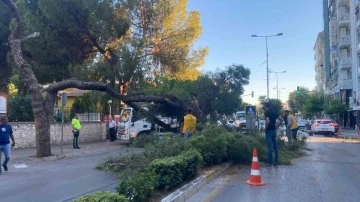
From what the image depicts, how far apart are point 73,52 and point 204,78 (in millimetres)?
8979

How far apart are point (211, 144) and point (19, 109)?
→ 15450 millimetres

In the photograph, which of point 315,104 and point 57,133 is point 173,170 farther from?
point 315,104

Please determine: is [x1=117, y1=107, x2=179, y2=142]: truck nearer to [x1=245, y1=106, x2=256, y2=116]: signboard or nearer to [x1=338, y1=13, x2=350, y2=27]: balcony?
[x1=245, y1=106, x2=256, y2=116]: signboard

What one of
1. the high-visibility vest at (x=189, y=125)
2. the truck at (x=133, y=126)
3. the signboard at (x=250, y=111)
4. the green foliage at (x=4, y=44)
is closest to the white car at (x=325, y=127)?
the signboard at (x=250, y=111)

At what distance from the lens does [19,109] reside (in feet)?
73.7

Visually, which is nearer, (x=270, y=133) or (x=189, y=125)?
(x=270, y=133)

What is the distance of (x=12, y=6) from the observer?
1469cm

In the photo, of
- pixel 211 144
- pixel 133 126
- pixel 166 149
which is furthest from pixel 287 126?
pixel 133 126

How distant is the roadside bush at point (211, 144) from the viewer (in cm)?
1085

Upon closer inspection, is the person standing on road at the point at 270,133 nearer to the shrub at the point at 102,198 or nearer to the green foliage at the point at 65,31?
the shrub at the point at 102,198

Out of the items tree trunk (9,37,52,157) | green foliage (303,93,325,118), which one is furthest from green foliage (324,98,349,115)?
tree trunk (9,37,52,157)

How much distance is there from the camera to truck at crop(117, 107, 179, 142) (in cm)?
2284

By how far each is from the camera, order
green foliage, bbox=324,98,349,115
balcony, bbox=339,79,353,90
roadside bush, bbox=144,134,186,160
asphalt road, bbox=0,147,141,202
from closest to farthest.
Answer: asphalt road, bbox=0,147,141,202, roadside bush, bbox=144,134,186,160, green foliage, bbox=324,98,349,115, balcony, bbox=339,79,353,90

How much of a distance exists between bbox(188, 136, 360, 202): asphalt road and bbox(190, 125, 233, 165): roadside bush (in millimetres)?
603
